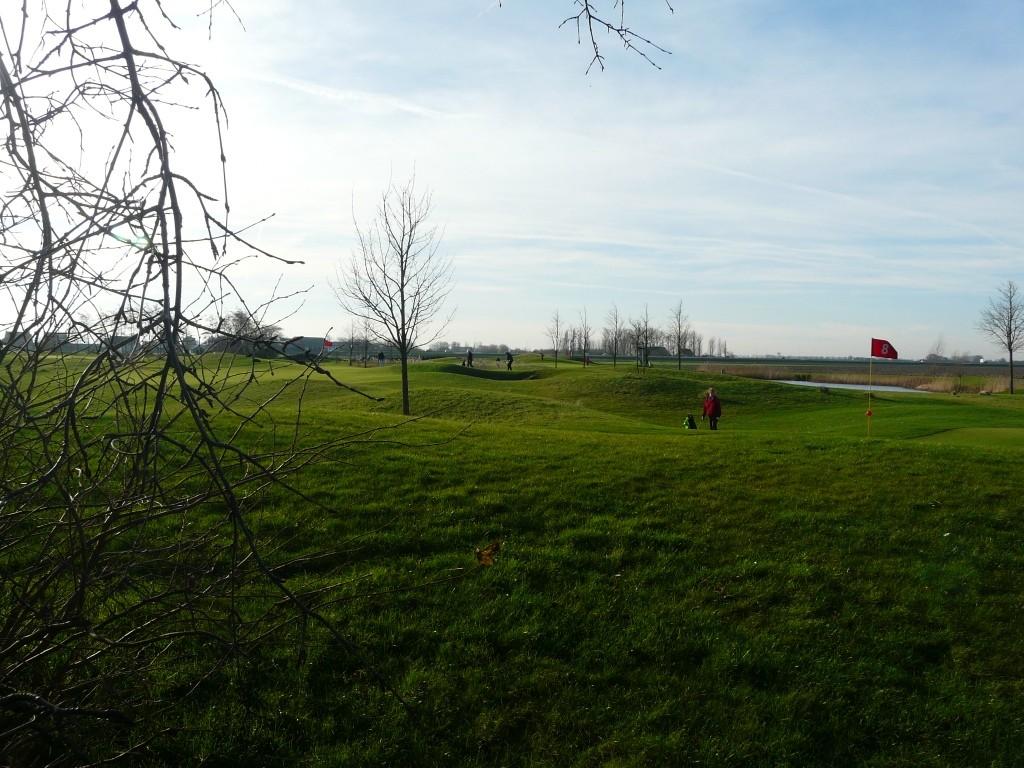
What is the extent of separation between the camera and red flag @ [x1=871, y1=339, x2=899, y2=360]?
19875mm

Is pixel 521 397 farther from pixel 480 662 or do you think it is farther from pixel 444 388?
pixel 480 662

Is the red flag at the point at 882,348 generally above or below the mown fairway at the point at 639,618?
above

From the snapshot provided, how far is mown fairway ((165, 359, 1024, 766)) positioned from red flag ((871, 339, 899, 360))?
10867 mm

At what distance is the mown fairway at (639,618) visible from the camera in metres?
4.38

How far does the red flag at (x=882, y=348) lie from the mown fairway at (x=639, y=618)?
10.9 metres

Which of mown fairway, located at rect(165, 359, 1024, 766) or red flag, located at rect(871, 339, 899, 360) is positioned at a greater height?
red flag, located at rect(871, 339, 899, 360)

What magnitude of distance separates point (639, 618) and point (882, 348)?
17498mm

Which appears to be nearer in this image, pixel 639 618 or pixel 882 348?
pixel 639 618

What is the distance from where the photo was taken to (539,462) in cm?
962

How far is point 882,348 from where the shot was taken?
2019cm

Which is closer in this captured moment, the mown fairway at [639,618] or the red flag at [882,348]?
the mown fairway at [639,618]

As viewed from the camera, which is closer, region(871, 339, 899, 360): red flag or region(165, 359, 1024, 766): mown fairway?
region(165, 359, 1024, 766): mown fairway

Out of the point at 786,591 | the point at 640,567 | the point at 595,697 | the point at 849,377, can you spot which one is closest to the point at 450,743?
the point at 595,697

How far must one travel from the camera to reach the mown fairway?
438cm
